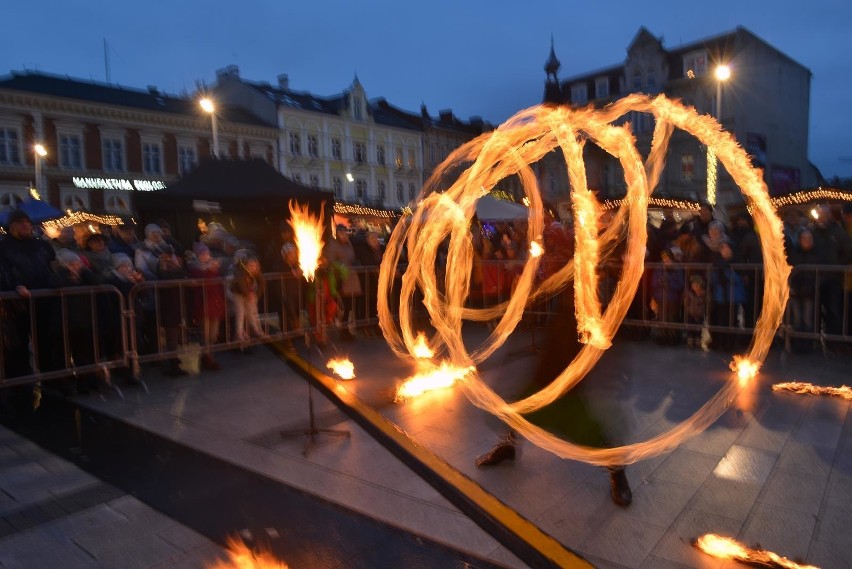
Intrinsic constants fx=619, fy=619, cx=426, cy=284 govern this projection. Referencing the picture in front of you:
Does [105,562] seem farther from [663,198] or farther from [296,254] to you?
[663,198]

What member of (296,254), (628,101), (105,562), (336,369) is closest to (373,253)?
(296,254)

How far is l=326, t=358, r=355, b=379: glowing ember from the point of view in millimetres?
8352

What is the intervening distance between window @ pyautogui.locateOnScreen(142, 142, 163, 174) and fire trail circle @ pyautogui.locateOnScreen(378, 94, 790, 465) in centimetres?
3717

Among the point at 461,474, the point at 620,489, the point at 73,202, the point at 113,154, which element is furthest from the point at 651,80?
the point at 620,489

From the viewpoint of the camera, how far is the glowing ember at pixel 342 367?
835 cm

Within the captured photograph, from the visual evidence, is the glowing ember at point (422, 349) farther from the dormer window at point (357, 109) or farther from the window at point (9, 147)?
the dormer window at point (357, 109)

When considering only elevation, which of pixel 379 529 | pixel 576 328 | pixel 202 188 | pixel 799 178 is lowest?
pixel 379 529

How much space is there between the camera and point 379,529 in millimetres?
4125

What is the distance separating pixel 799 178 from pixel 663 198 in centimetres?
3028

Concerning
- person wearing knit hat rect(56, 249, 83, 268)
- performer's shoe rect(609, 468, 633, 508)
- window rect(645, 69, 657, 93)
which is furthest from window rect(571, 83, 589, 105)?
performer's shoe rect(609, 468, 633, 508)

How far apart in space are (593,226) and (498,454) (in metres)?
2.03

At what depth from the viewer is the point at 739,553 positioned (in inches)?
144

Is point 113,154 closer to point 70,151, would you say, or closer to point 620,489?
point 70,151

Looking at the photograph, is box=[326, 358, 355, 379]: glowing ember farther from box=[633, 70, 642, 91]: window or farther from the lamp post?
box=[633, 70, 642, 91]: window
